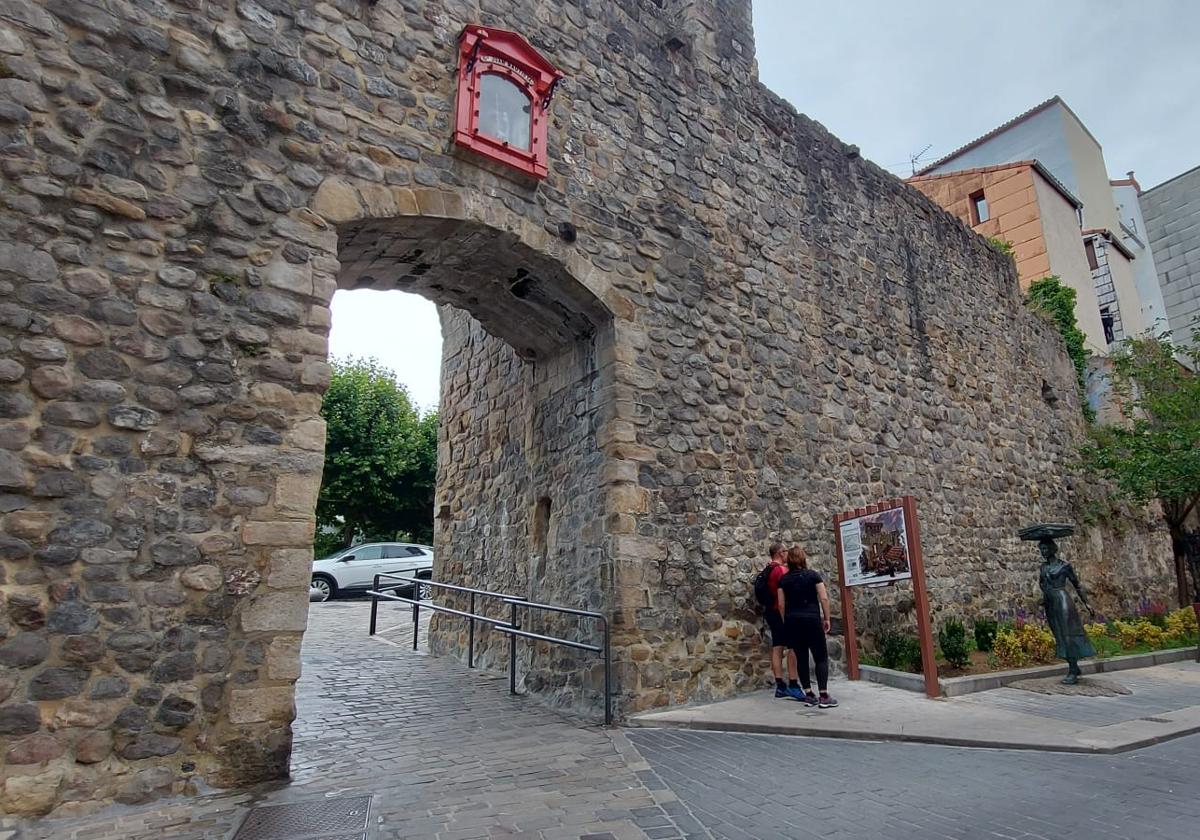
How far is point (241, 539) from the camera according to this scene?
4.14m

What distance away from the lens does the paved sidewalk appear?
477 centimetres

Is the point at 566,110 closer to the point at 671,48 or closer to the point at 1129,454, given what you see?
the point at 671,48

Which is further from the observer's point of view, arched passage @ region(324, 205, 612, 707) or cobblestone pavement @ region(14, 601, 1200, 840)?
arched passage @ region(324, 205, 612, 707)

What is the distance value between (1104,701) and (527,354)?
606 centimetres

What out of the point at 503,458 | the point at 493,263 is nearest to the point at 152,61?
the point at 493,263

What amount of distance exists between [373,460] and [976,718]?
17.9m

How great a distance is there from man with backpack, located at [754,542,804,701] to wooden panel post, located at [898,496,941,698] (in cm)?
108

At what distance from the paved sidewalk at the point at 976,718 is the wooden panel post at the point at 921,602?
0.61 ft

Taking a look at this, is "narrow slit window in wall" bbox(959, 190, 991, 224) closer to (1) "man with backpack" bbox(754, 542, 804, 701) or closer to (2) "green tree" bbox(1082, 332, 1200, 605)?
(2) "green tree" bbox(1082, 332, 1200, 605)

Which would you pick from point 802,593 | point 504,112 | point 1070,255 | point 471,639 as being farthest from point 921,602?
point 1070,255

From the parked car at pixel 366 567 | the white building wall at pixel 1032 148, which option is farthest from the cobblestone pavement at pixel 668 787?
the white building wall at pixel 1032 148

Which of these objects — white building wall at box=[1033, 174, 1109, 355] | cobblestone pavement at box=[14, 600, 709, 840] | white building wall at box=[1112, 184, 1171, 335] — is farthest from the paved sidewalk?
white building wall at box=[1112, 184, 1171, 335]

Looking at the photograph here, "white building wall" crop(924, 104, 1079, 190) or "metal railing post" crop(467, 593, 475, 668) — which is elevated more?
"white building wall" crop(924, 104, 1079, 190)

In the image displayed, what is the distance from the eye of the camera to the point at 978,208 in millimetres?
17703
